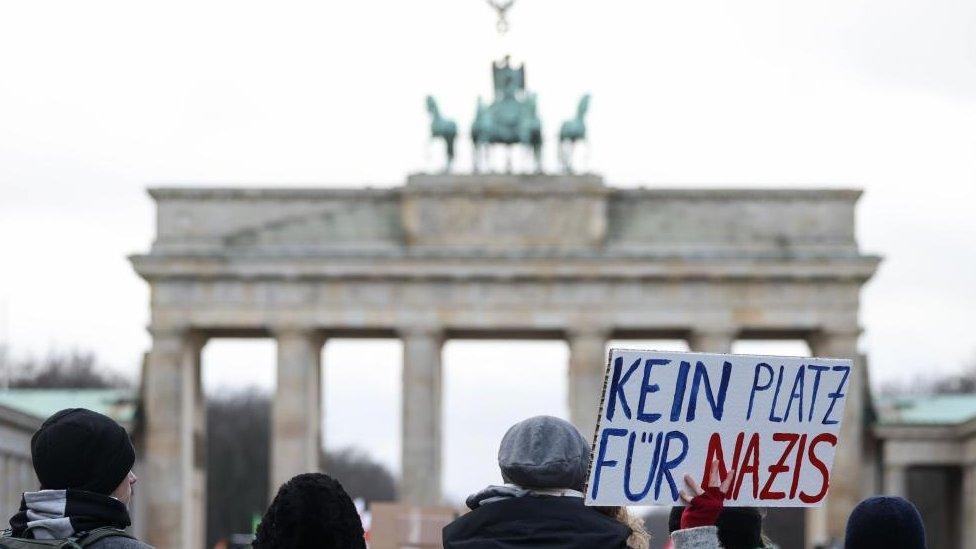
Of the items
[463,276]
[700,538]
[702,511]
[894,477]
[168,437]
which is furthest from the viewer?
[894,477]

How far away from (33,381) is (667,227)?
65025mm

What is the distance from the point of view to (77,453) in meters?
8.91

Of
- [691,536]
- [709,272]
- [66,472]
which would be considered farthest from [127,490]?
[709,272]

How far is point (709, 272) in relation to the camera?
66.2 meters

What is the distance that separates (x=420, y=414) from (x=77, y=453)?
190ft

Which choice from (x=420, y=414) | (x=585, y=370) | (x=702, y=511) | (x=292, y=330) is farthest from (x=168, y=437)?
(x=702, y=511)

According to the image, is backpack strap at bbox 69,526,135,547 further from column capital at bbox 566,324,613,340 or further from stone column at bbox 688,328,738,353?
stone column at bbox 688,328,738,353

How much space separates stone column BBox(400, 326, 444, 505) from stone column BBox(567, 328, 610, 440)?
13.3ft

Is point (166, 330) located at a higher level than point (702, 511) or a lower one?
higher

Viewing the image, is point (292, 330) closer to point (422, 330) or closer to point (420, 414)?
point (422, 330)

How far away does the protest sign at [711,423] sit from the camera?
30.8 ft

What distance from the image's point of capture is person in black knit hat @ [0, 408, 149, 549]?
29.0 ft

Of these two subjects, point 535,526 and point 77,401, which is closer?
point 535,526

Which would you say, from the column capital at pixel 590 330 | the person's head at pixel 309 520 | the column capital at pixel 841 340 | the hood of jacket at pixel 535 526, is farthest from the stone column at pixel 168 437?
the person's head at pixel 309 520
